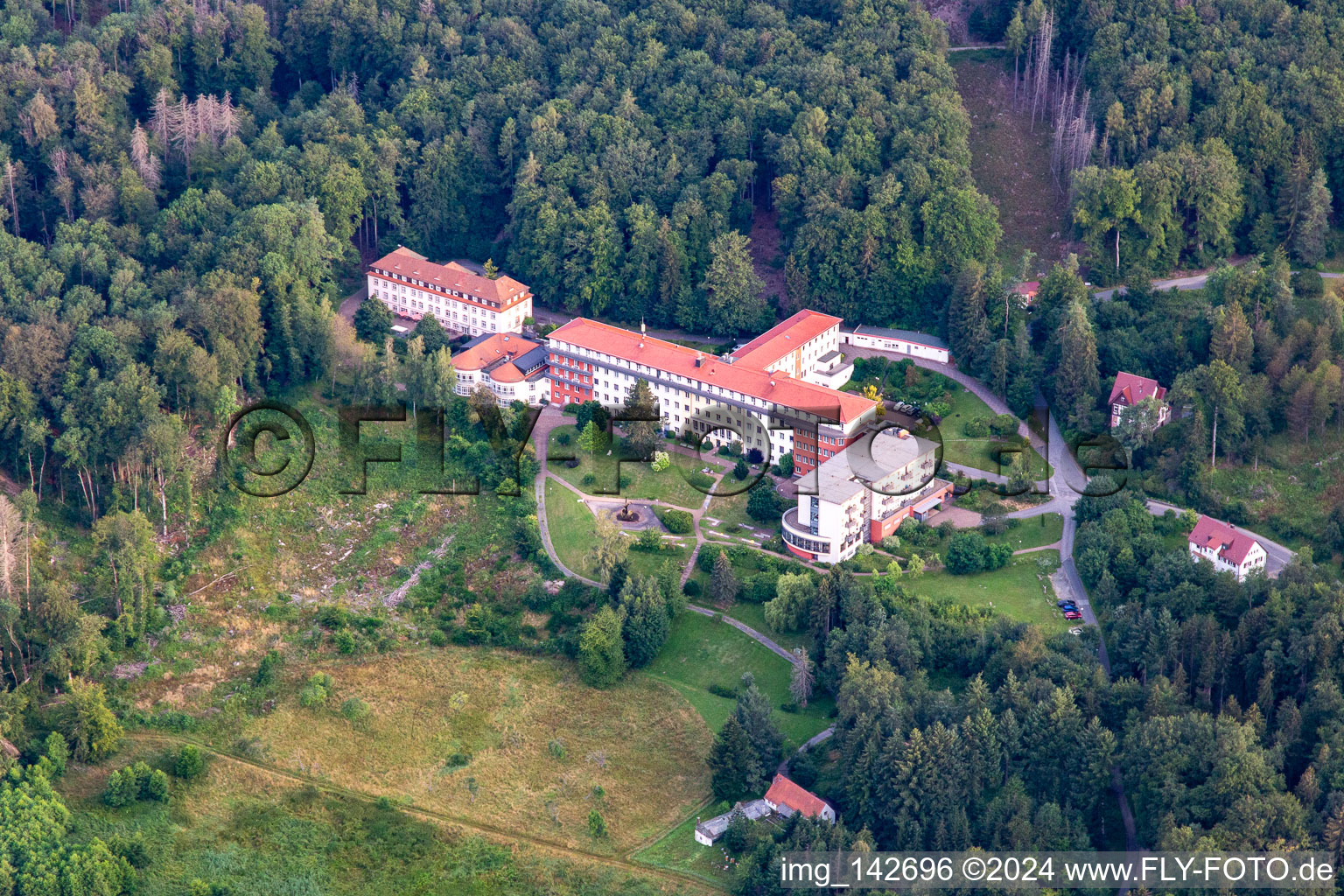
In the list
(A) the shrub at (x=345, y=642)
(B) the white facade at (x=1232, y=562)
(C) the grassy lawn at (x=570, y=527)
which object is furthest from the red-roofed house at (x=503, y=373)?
(B) the white facade at (x=1232, y=562)

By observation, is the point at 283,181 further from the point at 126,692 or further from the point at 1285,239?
the point at 1285,239

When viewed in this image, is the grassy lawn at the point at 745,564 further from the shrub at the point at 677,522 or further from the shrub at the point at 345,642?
the shrub at the point at 345,642

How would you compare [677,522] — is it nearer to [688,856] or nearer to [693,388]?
[693,388]

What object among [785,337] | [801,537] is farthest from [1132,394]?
[801,537]

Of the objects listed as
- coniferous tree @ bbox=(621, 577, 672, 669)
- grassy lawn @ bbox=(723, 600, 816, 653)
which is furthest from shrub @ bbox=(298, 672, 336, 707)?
grassy lawn @ bbox=(723, 600, 816, 653)

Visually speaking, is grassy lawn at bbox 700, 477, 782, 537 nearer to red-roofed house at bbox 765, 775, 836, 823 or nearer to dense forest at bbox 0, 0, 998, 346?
dense forest at bbox 0, 0, 998, 346
